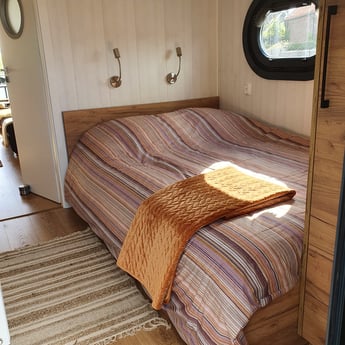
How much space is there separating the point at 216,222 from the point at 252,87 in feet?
6.33

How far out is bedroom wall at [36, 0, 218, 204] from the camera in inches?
106

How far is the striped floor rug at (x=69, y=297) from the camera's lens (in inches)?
64.4

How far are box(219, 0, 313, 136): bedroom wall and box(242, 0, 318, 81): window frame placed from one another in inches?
2.3

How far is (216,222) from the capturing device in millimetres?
1414

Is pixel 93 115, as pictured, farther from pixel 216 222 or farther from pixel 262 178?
pixel 216 222

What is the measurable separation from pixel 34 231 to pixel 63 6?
5.44 ft

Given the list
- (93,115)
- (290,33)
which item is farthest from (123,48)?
(290,33)

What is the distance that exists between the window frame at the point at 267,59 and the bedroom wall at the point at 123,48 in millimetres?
443

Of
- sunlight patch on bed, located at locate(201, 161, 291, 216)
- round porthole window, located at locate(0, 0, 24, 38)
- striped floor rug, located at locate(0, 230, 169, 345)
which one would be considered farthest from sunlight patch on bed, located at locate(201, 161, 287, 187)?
round porthole window, located at locate(0, 0, 24, 38)

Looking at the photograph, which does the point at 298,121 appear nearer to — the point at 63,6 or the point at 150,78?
the point at 150,78

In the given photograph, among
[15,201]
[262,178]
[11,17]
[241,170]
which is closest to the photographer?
[262,178]

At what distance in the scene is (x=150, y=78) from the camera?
307 cm

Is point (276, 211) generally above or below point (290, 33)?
below

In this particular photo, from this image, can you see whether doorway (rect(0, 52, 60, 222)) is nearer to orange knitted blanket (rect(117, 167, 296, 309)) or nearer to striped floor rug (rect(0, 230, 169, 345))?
striped floor rug (rect(0, 230, 169, 345))
